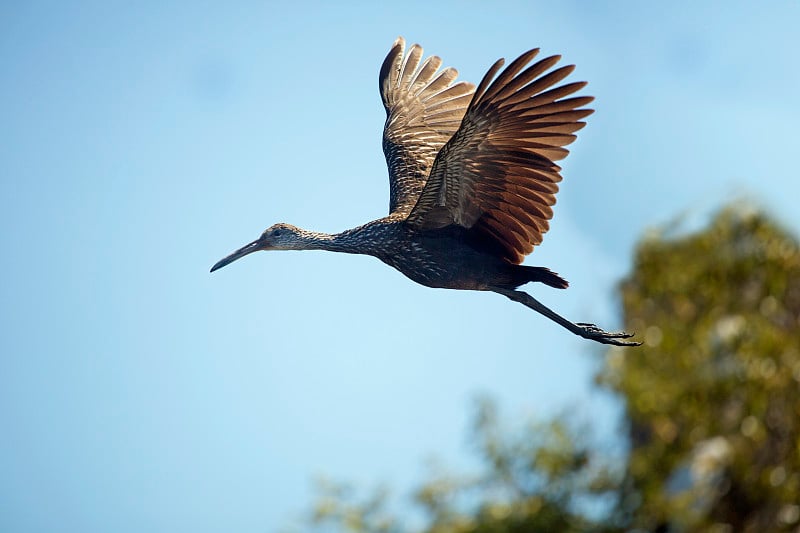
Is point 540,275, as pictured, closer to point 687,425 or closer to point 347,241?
point 347,241

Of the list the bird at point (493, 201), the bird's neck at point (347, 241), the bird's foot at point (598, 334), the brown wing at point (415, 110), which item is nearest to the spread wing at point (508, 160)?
the bird at point (493, 201)

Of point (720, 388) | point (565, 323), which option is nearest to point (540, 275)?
point (565, 323)

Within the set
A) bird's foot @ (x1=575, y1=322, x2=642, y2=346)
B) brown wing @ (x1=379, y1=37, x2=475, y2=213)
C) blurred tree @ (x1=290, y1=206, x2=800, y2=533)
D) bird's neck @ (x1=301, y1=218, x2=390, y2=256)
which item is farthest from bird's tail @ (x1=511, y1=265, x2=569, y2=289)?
blurred tree @ (x1=290, y1=206, x2=800, y2=533)

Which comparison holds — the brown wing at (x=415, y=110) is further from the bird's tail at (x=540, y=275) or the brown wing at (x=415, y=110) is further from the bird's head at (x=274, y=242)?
the bird's tail at (x=540, y=275)

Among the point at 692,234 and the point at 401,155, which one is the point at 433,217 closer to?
the point at 401,155

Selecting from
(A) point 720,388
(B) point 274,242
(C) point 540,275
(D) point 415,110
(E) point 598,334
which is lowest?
(E) point 598,334

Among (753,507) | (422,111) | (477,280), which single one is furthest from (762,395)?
(477,280)

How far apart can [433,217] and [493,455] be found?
23.5 feet

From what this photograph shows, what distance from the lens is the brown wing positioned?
20.5 ft

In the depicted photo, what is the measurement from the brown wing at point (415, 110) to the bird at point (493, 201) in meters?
0.56

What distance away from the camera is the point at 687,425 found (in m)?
11.3

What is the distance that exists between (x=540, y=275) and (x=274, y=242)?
4.95 ft

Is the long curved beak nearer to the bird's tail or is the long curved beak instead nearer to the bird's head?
the bird's head

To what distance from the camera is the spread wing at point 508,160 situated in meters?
4.71
